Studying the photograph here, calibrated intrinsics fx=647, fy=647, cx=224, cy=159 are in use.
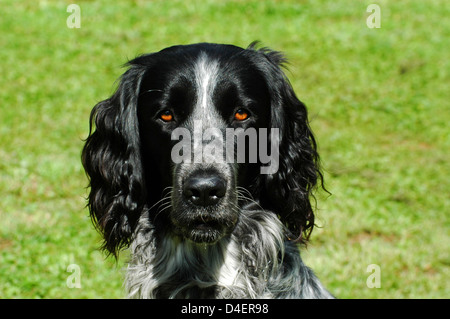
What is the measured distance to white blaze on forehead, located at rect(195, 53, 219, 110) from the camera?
4191 mm

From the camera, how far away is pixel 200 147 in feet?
13.5

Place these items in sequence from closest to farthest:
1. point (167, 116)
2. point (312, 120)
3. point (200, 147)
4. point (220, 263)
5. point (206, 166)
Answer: point (206, 166), point (200, 147), point (167, 116), point (220, 263), point (312, 120)

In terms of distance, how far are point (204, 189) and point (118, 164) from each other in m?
0.90

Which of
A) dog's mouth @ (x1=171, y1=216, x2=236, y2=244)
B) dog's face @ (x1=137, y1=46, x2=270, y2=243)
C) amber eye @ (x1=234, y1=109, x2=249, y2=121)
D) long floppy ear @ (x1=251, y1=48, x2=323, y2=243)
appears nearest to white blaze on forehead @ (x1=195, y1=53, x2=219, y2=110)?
dog's face @ (x1=137, y1=46, x2=270, y2=243)

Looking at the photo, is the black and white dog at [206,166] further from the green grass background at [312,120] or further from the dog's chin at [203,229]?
the green grass background at [312,120]

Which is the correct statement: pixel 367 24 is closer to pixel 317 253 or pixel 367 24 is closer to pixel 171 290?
pixel 317 253

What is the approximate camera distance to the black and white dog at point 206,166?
4.18 m

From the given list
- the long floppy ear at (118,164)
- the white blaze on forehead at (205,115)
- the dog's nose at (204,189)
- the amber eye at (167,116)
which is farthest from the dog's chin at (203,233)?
the amber eye at (167,116)

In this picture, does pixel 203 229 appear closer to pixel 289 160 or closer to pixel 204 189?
pixel 204 189

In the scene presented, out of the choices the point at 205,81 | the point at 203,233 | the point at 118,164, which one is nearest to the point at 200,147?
the point at 205,81

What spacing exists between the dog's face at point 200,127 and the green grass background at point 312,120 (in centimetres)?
77

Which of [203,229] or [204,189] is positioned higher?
[204,189]

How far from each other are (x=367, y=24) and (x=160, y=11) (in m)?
5.08

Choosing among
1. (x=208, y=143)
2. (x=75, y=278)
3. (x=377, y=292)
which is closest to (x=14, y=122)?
(x=75, y=278)
